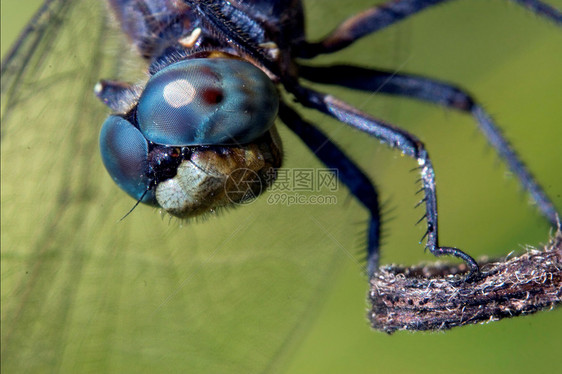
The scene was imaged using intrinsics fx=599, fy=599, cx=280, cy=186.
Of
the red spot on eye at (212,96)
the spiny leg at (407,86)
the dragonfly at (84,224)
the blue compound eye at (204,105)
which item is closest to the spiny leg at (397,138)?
the dragonfly at (84,224)

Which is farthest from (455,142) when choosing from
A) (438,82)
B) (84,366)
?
(84,366)

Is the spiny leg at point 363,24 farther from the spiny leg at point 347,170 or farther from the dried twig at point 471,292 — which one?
the dried twig at point 471,292

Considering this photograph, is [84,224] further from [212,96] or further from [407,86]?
[407,86]

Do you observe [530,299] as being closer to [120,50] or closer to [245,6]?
[245,6]

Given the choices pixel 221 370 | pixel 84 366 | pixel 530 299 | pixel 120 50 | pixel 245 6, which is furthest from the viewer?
pixel 120 50

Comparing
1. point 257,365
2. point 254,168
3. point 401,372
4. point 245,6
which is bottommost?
point 401,372

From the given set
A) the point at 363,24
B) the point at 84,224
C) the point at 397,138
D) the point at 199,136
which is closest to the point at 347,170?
the point at 397,138
